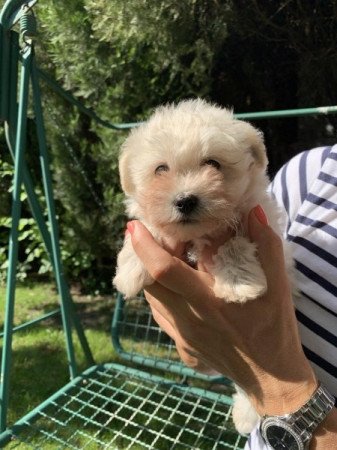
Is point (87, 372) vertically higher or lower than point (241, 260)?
lower

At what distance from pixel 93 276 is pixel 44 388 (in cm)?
179

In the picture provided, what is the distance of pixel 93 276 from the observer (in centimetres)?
520

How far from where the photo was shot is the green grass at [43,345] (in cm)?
351

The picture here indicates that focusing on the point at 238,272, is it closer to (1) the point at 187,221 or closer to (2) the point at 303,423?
(1) the point at 187,221

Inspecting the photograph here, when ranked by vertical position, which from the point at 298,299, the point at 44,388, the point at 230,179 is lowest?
the point at 44,388

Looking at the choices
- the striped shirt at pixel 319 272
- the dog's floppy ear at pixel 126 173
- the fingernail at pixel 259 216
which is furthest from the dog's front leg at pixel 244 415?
the dog's floppy ear at pixel 126 173

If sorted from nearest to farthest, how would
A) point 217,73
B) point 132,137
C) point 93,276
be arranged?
point 132,137 < point 217,73 < point 93,276

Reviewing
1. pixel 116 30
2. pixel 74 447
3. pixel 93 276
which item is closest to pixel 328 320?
pixel 74 447

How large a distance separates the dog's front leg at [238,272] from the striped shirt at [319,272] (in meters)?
0.18

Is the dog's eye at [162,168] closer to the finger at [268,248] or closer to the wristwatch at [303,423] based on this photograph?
the finger at [268,248]

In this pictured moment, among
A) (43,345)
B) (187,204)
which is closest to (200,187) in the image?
(187,204)

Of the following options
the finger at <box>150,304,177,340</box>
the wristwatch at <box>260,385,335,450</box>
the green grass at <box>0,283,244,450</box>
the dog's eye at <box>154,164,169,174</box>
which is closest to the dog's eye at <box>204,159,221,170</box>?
the dog's eye at <box>154,164,169,174</box>

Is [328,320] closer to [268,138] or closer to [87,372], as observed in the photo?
[87,372]

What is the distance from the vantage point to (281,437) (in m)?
1.28
